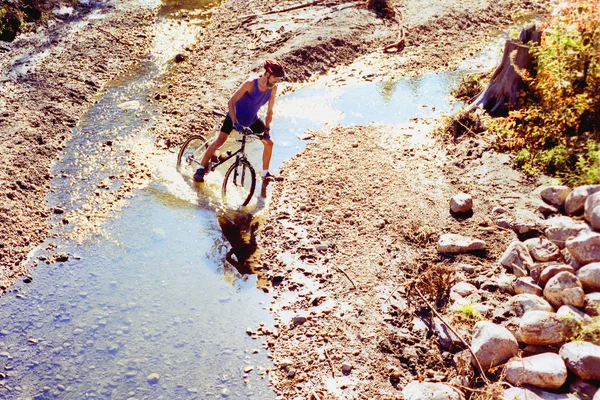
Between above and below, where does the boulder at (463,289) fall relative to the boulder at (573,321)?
below

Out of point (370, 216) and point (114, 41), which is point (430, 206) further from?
point (114, 41)

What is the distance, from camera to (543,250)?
23.3 ft

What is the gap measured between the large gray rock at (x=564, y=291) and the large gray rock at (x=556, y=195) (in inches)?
81.9

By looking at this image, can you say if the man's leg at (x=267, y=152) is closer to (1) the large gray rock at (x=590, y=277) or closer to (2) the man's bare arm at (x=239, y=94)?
(2) the man's bare arm at (x=239, y=94)

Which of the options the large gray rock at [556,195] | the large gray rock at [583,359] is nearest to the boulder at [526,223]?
the large gray rock at [556,195]

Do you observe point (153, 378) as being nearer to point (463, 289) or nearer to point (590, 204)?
point (463, 289)

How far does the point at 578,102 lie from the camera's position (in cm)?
927

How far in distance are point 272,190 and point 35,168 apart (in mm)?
4485

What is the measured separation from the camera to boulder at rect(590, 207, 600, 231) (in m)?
6.97

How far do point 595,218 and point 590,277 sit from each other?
1090 mm

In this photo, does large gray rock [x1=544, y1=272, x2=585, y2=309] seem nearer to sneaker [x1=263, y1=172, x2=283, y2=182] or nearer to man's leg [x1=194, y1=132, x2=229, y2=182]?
sneaker [x1=263, y1=172, x2=283, y2=182]

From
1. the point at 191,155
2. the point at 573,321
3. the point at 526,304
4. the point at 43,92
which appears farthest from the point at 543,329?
the point at 43,92

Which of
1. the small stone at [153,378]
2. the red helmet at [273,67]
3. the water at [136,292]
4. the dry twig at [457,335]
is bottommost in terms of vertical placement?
the small stone at [153,378]

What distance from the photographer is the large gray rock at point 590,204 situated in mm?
7109
